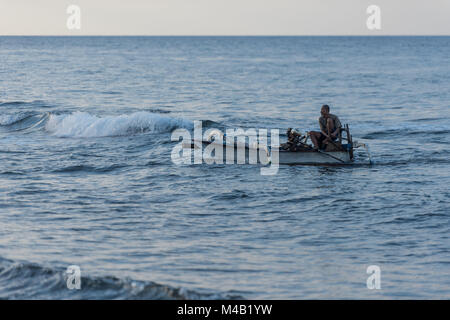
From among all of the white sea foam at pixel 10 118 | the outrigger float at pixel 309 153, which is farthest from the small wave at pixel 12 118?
the outrigger float at pixel 309 153

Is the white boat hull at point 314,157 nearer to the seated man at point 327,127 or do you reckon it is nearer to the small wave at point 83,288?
the seated man at point 327,127

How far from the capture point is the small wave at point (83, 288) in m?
8.85

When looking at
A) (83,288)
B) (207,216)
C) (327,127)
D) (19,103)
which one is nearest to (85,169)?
(207,216)

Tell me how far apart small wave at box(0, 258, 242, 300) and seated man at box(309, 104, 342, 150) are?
9.33m

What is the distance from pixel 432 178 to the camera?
16984 mm

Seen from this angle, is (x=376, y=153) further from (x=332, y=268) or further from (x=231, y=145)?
(x=332, y=268)

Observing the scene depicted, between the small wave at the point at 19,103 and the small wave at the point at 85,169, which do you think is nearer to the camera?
the small wave at the point at 85,169

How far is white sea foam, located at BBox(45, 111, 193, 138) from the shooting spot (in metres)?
25.5

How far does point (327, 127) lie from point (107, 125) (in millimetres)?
11703

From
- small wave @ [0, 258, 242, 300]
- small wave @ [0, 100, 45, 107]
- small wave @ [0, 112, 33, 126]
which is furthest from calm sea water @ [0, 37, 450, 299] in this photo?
small wave @ [0, 100, 45, 107]

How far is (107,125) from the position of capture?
1031 inches

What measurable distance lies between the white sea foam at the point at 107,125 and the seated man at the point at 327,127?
10.2 metres

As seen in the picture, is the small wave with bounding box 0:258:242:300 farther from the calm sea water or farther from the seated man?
the seated man
